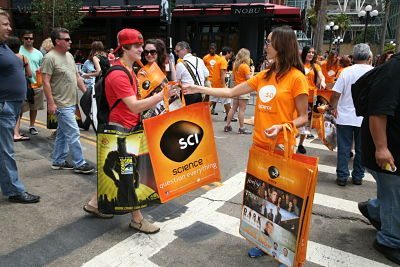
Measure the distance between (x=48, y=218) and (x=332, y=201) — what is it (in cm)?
343

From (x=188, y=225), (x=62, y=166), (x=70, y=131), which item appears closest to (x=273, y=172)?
(x=188, y=225)

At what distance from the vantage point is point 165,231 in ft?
12.3

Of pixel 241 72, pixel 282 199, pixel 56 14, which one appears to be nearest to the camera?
pixel 282 199

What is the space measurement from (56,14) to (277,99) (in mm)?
22305

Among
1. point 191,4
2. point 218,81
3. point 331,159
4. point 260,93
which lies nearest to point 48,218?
point 260,93

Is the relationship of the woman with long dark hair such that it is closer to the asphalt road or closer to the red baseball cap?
the asphalt road

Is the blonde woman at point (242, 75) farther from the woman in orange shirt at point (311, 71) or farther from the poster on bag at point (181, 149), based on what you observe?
the poster on bag at point (181, 149)

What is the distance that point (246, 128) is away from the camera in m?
9.09

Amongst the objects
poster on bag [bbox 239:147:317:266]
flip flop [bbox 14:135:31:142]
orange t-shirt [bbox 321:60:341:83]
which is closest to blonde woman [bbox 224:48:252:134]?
orange t-shirt [bbox 321:60:341:83]

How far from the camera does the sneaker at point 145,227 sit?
3.65 m

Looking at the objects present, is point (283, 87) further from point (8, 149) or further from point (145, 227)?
point (8, 149)

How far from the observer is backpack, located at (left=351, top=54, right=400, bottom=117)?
2939 mm

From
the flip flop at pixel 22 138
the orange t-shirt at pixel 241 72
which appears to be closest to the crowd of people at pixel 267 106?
the flip flop at pixel 22 138

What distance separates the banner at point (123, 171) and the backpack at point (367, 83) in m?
1.90
